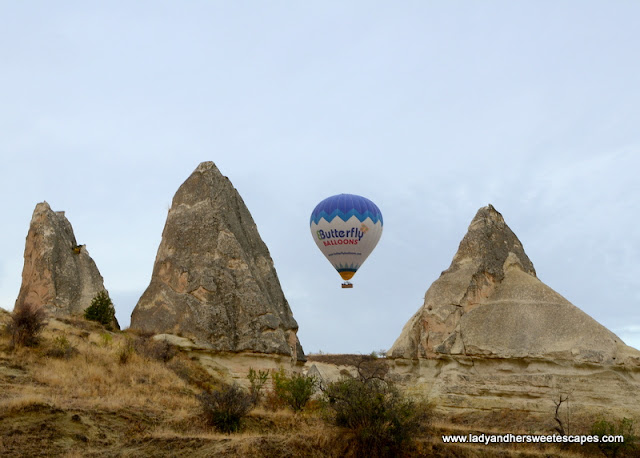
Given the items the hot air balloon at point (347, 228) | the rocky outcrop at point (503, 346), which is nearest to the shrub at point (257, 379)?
the rocky outcrop at point (503, 346)

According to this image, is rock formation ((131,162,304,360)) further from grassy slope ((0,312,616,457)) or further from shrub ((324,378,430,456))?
shrub ((324,378,430,456))

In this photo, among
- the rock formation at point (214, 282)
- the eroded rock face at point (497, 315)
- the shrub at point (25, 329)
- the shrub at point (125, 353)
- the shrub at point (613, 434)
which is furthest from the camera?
the rock formation at point (214, 282)

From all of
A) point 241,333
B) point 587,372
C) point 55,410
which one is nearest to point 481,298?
point 587,372

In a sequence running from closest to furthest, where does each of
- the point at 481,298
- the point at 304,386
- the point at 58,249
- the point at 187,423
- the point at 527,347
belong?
the point at 187,423 < the point at 304,386 < the point at 527,347 < the point at 481,298 < the point at 58,249

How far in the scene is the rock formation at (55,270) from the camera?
103 feet

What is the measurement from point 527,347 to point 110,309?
585 inches

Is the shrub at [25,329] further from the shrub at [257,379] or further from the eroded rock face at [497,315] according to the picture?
the eroded rock face at [497,315]

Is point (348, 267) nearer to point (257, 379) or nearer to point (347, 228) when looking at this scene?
point (347, 228)

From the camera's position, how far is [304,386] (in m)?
20.8

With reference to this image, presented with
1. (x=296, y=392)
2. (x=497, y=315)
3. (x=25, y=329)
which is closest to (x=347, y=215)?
(x=497, y=315)

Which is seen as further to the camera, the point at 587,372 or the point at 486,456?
the point at 587,372

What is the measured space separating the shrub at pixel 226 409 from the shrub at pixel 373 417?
1.94m

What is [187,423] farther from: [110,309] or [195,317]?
[110,309]

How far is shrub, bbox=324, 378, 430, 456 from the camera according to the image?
16.1 meters
